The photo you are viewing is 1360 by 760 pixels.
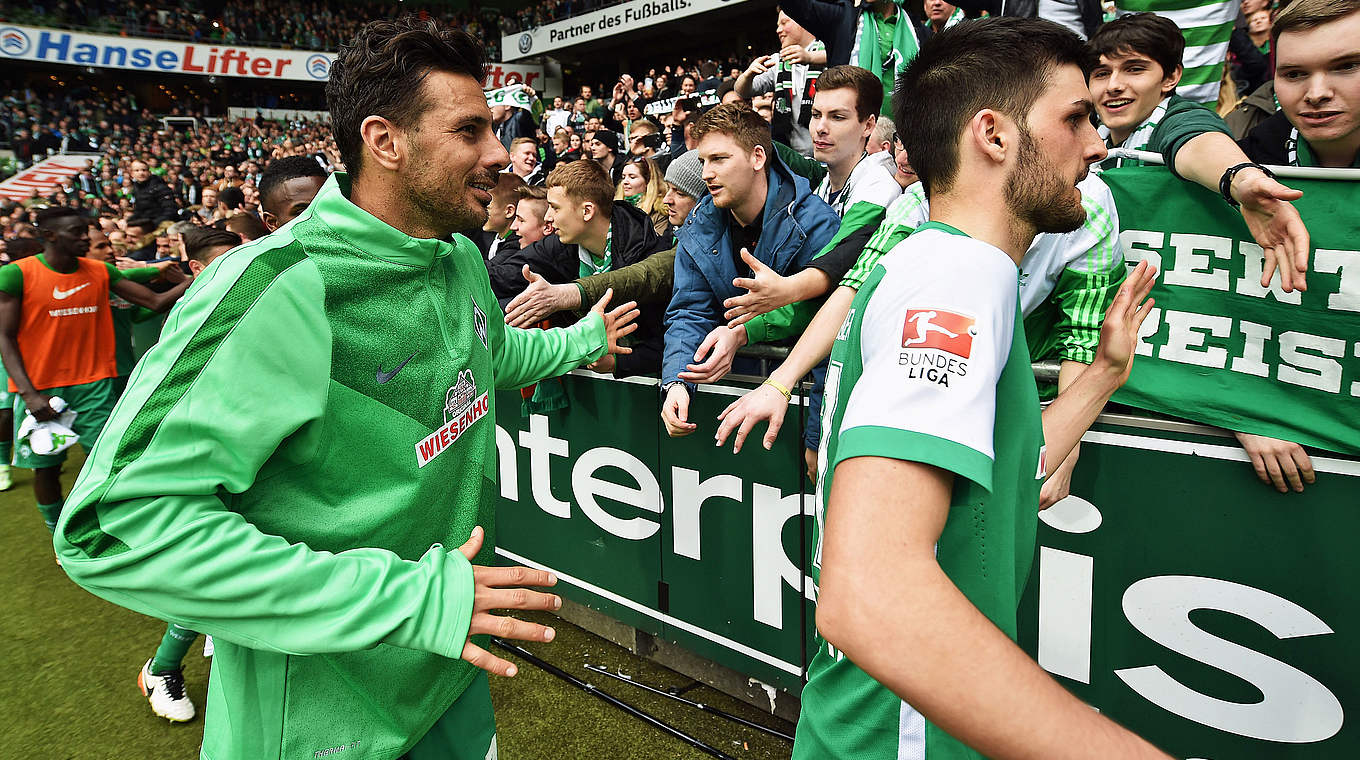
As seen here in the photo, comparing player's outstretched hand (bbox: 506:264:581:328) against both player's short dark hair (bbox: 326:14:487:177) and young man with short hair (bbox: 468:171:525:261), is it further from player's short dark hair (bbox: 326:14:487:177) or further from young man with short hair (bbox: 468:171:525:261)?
young man with short hair (bbox: 468:171:525:261)

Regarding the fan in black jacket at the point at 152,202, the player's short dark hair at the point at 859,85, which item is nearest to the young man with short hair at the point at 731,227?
the player's short dark hair at the point at 859,85

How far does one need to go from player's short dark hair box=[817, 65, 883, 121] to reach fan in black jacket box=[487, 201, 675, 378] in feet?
3.65

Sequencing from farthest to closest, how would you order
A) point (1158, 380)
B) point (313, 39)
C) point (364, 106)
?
point (313, 39) → point (1158, 380) → point (364, 106)

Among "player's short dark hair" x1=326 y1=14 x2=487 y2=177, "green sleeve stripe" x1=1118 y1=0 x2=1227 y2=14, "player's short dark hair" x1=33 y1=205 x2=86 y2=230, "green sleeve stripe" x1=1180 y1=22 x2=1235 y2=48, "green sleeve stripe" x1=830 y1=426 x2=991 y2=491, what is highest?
"green sleeve stripe" x1=1118 y1=0 x2=1227 y2=14

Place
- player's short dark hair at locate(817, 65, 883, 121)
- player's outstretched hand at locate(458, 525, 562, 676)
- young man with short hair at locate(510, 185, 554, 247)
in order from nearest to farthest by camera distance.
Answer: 1. player's outstretched hand at locate(458, 525, 562, 676)
2. player's short dark hair at locate(817, 65, 883, 121)
3. young man with short hair at locate(510, 185, 554, 247)

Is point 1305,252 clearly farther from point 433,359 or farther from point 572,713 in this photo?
point 572,713

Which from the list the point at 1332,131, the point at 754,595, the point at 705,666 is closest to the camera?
the point at 1332,131

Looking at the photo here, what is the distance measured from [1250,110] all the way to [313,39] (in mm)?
42148

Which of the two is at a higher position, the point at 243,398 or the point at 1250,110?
the point at 1250,110

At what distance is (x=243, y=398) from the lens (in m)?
1.34

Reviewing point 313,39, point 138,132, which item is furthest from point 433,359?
point 313,39

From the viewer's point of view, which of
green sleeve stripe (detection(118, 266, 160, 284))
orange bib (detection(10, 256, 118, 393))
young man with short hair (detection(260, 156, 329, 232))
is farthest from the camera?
green sleeve stripe (detection(118, 266, 160, 284))

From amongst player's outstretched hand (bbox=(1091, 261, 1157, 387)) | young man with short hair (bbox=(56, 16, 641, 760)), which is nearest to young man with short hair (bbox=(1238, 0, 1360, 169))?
player's outstretched hand (bbox=(1091, 261, 1157, 387))

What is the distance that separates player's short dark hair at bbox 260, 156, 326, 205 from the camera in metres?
4.12
